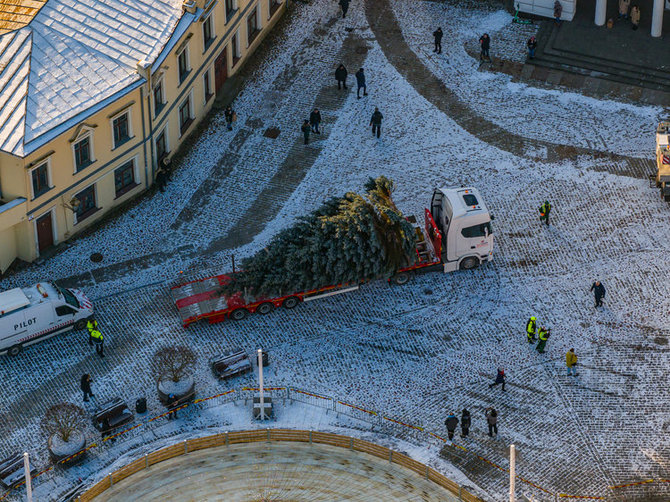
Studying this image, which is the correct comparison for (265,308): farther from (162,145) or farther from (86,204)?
(162,145)

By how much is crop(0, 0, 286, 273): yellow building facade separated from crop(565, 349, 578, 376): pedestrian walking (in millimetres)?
24080

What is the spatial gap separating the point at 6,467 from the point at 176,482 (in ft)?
23.7

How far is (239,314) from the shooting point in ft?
241

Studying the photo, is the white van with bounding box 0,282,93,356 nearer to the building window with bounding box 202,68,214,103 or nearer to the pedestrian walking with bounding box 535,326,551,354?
the building window with bounding box 202,68,214,103

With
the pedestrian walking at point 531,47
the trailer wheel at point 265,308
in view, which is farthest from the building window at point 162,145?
the pedestrian walking at point 531,47

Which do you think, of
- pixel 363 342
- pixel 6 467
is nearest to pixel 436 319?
pixel 363 342

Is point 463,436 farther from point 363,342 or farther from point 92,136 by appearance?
point 92,136

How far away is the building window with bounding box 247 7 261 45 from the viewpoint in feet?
292

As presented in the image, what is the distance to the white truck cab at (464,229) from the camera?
7531 centimetres

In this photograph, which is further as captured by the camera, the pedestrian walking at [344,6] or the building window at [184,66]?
the pedestrian walking at [344,6]

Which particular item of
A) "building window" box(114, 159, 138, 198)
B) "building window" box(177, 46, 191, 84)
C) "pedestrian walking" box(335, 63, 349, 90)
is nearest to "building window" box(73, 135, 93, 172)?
"building window" box(114, 159, 138, 198)

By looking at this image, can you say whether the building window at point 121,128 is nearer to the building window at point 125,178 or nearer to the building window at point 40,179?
the building window at point 125,178

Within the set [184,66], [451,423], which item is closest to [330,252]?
[451,423]

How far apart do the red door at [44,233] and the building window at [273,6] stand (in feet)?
71.5
